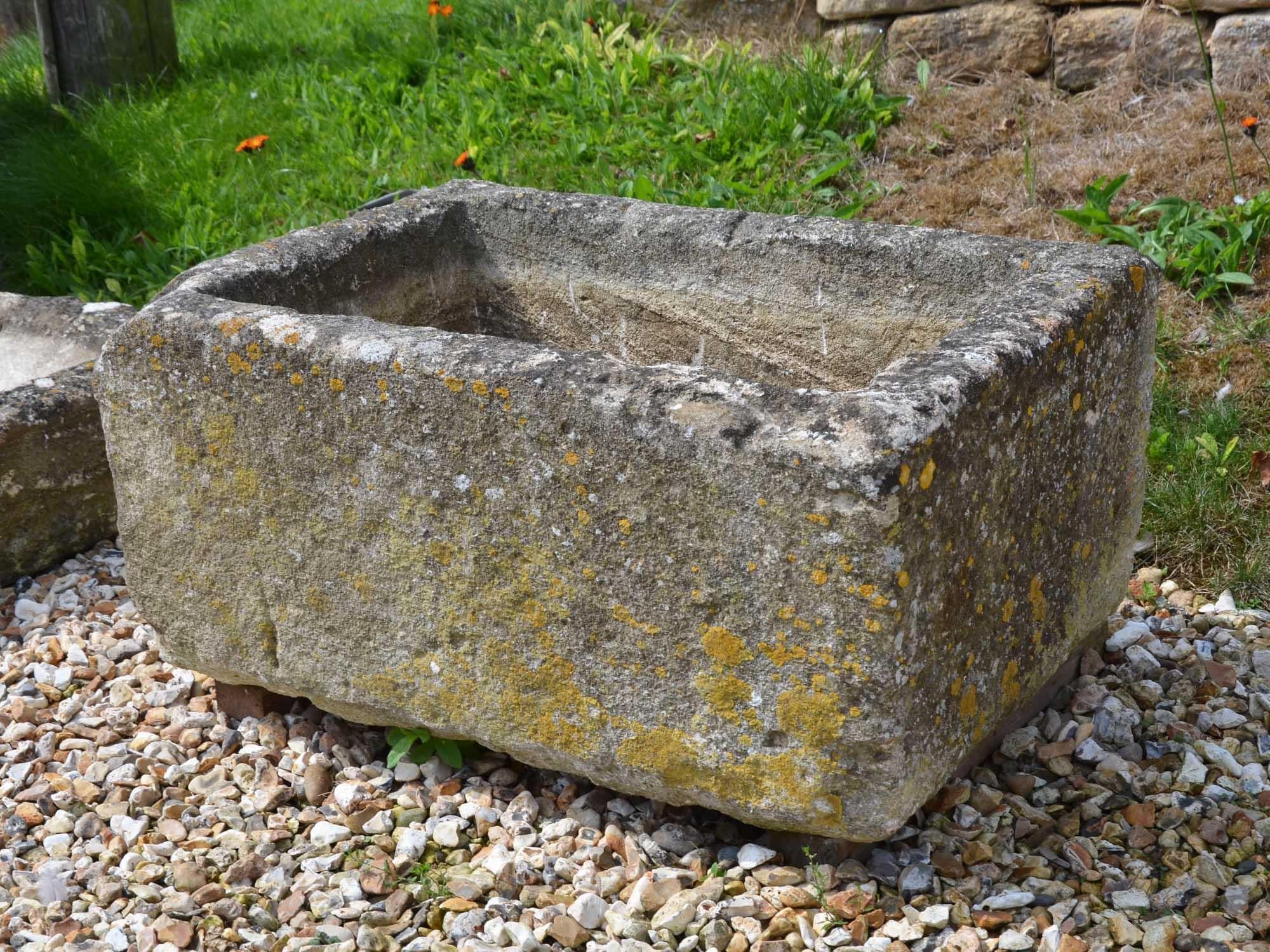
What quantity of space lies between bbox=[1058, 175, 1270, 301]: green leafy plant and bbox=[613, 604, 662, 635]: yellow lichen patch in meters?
2.37

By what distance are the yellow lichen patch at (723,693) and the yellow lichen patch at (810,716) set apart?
0.20ft

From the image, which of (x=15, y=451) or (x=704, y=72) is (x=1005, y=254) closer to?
(x=15, y=451)

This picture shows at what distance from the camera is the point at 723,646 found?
213 centimetres

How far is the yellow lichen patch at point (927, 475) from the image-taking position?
6.41 ft

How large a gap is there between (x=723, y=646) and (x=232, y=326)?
1033mm

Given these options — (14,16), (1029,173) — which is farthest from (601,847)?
(14,16)

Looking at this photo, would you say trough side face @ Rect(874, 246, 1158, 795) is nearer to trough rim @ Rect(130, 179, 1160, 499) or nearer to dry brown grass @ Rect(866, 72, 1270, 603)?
trough rim @ Rect(130, 179, 1160, 499)

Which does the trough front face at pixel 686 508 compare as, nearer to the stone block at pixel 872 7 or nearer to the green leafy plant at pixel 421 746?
the green leafy plant at pixel 421 746

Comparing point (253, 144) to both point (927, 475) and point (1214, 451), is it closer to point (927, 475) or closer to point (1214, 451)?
point (1214, 451)

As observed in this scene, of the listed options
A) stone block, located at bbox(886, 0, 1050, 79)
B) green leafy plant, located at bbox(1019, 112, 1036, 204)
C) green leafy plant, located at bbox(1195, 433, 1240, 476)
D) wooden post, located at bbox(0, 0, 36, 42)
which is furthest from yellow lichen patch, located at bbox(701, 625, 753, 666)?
wooden post, located at bbox(0, 0, 36, 42)

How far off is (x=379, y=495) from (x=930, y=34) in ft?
12.2

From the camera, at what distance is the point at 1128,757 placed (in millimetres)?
2682

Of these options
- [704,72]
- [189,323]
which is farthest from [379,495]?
[704,72]

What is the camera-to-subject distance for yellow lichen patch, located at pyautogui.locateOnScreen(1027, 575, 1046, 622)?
7.80 ft
